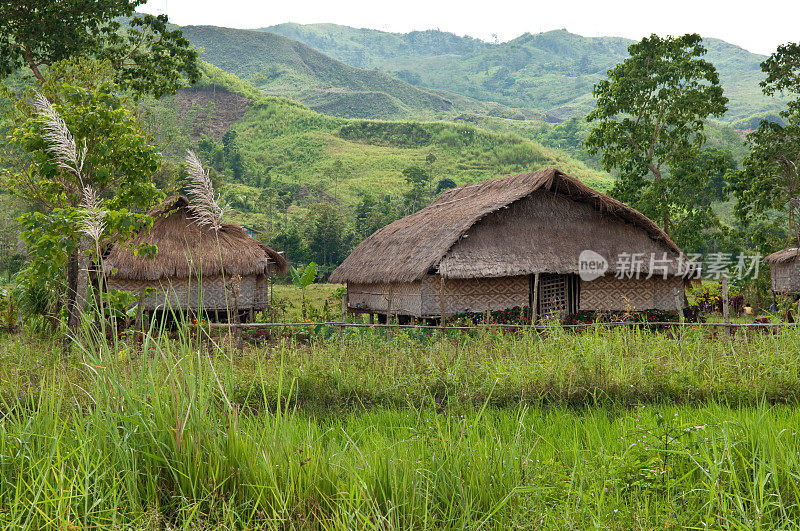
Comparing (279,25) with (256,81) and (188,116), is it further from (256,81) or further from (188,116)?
(188,116)

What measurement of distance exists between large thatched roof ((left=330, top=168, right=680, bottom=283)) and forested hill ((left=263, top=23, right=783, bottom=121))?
85.4 m

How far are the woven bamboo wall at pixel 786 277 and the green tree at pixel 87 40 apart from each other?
54.4ft

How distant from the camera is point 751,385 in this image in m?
5.17

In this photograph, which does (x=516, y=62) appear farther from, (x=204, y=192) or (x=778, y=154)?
(x=204, y=192)

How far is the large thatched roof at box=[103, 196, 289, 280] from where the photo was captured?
44.1 feet

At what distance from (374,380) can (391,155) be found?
51.5m

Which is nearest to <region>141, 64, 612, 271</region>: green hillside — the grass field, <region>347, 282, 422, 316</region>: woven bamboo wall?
<region>347, 282, 422, 316</region>: woven bamboo wall

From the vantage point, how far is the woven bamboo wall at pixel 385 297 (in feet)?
42.9

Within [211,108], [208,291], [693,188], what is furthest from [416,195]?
[211,108]

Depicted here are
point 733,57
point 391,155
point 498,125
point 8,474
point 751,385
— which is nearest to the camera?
point 8,474

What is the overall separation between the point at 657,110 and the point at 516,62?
129m

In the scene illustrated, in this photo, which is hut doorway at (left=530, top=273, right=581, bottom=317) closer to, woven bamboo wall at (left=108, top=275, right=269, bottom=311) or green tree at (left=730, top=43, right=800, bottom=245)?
green tree at (left=730, top=43, right=800, bottom=245)

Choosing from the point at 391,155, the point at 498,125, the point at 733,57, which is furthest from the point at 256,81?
the point at 733,57

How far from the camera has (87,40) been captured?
1186 centimetres
